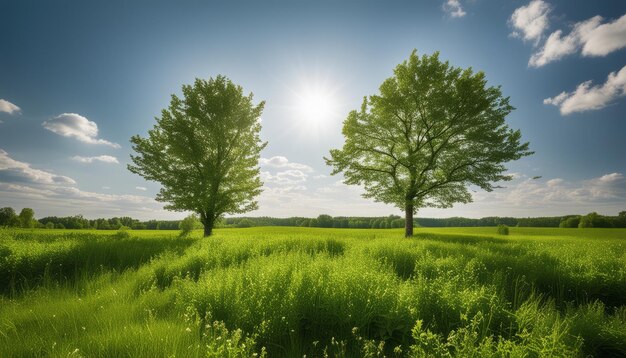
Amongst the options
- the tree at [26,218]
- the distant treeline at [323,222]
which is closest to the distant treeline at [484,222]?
the distant treeline at [323,222]

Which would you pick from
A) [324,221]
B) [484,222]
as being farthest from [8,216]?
[484,222]

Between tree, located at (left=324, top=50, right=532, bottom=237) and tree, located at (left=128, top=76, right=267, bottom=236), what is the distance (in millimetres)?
6942

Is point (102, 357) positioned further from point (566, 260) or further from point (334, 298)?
point (566, 260)

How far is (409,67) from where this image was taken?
2088 centimetres

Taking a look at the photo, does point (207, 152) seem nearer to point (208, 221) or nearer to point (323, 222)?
point (208, 221)

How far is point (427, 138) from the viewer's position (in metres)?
21.6

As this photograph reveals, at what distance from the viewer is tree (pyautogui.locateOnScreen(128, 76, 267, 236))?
60.7 ft

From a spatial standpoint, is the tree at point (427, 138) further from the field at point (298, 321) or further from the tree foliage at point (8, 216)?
the tree foliage at point (8, 216)

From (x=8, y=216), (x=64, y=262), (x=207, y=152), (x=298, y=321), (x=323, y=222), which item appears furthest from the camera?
(x=323, y=222)

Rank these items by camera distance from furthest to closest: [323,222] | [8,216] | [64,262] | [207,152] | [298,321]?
1. [323,222]
2. [8,216]
3. [207,152]
4. [64,262]
5. [298,321]

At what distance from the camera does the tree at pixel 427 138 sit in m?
20.4

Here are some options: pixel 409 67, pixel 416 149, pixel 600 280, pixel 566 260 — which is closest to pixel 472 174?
pixel 416 149

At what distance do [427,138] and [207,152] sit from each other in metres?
16.6

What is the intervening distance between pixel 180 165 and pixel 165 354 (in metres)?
17.7
